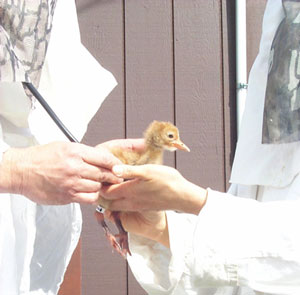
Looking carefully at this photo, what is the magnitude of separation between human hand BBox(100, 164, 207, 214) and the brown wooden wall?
1.01m

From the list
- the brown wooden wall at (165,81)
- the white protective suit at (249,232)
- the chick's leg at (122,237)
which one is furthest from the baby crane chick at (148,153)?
the brown wooden wall at (165,81)

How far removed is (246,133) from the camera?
130 cm

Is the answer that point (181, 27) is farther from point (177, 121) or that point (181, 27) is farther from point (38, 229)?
point (38, 229)

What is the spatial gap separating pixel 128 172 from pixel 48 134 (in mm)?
444

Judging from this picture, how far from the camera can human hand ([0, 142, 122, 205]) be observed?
1014mm

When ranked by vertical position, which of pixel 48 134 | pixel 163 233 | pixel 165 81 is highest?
pixel 165 81

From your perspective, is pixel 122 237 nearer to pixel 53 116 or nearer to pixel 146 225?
pixel 146 225

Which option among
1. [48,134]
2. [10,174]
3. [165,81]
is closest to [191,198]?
[10,174]

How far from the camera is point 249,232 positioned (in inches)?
38.9

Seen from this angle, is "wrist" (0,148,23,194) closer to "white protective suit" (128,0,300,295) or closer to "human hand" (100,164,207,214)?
"human hand" (100,164,207,214)

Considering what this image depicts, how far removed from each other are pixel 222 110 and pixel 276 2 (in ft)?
2.83

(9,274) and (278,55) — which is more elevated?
(278,55)

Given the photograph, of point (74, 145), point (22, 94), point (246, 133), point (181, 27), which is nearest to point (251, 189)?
point (246, 133)

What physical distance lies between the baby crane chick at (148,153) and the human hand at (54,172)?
7.5 inches
